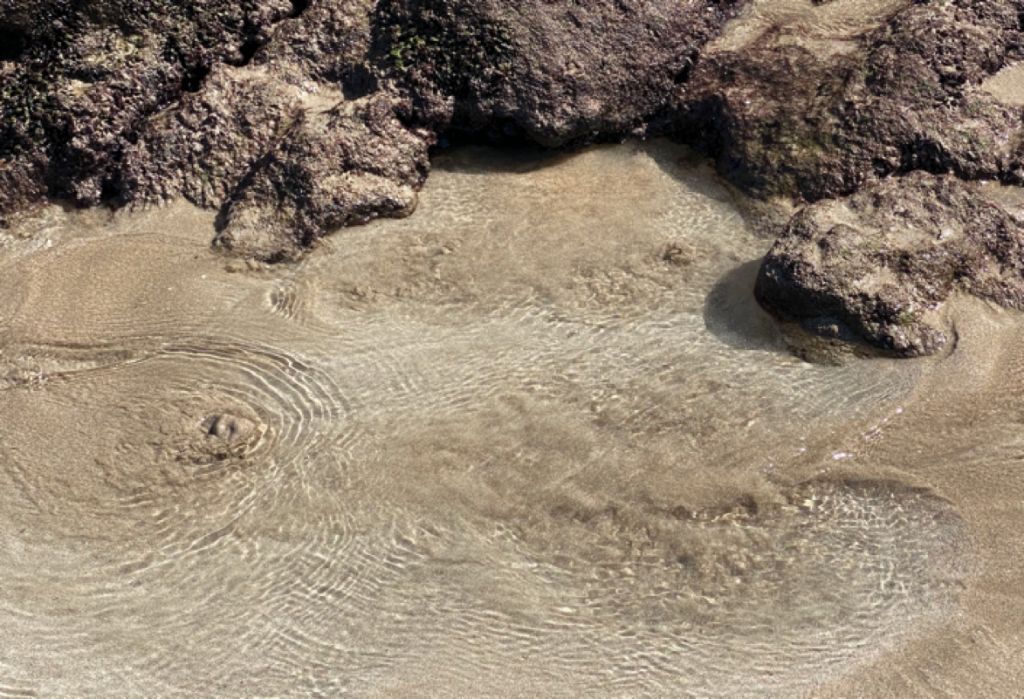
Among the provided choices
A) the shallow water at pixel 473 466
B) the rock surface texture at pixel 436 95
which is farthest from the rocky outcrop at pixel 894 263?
the rock surface texture at pixel 436 95

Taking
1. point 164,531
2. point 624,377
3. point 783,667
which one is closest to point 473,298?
point 624,377

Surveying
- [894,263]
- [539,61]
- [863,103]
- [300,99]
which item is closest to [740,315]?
[894,263]

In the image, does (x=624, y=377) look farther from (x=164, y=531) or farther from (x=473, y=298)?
(x=164, y=531)

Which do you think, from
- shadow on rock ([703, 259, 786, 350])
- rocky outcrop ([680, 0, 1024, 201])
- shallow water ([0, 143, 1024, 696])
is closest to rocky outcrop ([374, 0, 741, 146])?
rocky outcrop ([680, 0, 1024, 201])

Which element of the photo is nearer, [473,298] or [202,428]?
[202,428]

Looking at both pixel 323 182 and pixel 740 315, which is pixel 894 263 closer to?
pixel 740 315
